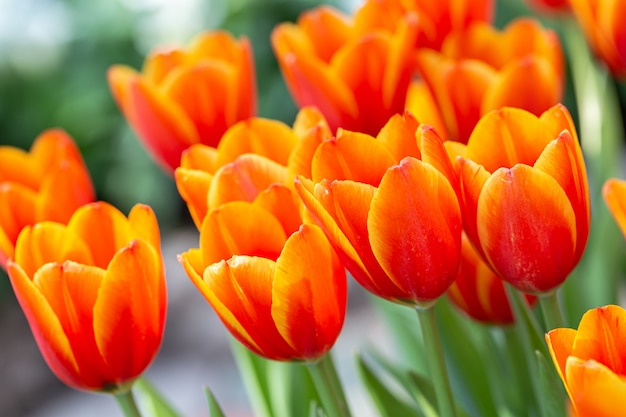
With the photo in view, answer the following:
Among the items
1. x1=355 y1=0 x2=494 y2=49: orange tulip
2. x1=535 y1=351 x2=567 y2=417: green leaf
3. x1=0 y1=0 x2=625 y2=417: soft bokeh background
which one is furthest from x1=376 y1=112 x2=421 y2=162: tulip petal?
x1=0 y1=0 x2=625 y2=417: soft bokeh background

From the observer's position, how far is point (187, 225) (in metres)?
2.55

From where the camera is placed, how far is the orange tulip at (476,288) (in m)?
0.50

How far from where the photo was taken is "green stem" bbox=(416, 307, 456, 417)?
0.44 meters

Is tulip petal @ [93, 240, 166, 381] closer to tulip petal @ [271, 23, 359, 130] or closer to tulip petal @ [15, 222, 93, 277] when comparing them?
tulip petal @ [15, 222, 93, 277]

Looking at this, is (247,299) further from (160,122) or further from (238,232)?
(160,122)

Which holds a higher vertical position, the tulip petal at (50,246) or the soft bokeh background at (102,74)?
the tulip petal at (50,246)

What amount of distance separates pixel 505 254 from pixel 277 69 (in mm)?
2090

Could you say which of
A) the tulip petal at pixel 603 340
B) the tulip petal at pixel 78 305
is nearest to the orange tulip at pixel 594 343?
the tulip petal at pixel 603 340

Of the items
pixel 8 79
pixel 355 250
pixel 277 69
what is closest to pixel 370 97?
Answer: pixel 355 250

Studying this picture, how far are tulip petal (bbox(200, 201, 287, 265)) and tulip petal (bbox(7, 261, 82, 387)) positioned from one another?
7cm

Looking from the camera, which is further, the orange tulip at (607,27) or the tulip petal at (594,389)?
the orange tulip at (607,27)

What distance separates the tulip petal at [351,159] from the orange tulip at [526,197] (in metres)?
0.04

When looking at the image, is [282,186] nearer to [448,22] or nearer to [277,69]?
[448,22]

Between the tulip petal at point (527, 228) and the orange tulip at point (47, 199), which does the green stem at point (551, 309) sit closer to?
the tulip petal at point (527, 228)
